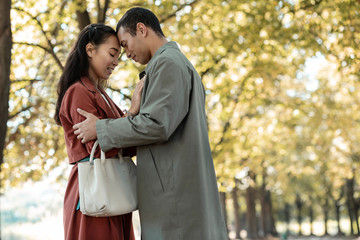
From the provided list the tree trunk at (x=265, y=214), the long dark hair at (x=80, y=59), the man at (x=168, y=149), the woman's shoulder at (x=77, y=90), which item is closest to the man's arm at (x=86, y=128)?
the man at (x=168, y=149)

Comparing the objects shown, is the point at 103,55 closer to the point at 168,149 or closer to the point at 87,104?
the point at 87,104

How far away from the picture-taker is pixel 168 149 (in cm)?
288

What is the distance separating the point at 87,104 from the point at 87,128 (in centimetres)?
21

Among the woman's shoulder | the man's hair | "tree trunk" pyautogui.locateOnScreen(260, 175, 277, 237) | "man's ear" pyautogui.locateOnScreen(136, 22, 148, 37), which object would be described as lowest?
"tree trunk" pyautogui.locateOnScreen(260, 175, 277, 237)

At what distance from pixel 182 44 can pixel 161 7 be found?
2.51 m

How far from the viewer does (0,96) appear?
5152mm

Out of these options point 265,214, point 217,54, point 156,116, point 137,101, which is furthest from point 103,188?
point 265,214

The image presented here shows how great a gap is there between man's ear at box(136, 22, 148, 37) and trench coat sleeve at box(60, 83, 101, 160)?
501 millimetres

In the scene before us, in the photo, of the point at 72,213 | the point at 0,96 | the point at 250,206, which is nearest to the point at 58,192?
the point at 0,96

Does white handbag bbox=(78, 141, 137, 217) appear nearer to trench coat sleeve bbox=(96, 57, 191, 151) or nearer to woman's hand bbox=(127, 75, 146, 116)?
trench coat sleeve bbox=(96, 57, 191, 151)

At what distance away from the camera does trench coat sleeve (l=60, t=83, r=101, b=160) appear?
2.96 metres

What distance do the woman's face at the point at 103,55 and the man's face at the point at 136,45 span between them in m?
0.08

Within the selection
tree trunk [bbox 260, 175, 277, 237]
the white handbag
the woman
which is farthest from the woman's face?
tree trunk [bbox 260, 175, 277, 237]

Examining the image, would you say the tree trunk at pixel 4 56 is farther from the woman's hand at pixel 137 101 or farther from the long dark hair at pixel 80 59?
the woman's hand at pixel 137 101
